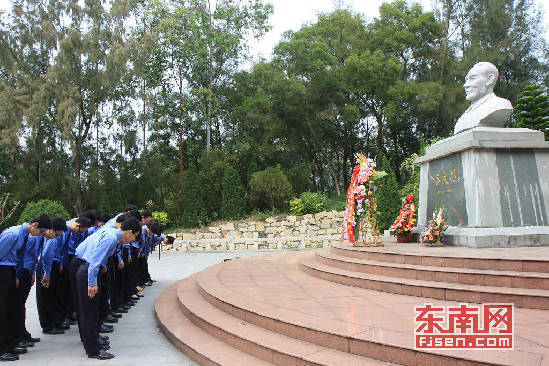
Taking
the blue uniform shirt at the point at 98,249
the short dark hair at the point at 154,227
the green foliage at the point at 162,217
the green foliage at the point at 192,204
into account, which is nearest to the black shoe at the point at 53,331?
the blue uniform shirt at the point at 98,249

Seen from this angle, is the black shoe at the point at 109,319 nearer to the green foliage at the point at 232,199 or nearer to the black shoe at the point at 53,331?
the black shoe at the point at 53,331

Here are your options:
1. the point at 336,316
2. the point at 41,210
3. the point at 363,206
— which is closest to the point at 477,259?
the point at 336,316

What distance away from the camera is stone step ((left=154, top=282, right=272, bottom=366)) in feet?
12.3

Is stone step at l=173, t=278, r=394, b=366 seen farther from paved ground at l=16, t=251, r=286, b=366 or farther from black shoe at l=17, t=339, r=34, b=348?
black shoe at l=17, t=339, r=34, b=348

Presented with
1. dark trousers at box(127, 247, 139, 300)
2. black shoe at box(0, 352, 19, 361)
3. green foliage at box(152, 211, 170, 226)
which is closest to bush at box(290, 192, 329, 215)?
green foliage at box(152, 211, 170, 226)

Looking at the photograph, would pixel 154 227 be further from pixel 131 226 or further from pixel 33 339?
pixel 131 226

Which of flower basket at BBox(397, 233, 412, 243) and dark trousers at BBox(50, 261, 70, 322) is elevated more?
flower basket at BBox(397, 233, 412, 243)

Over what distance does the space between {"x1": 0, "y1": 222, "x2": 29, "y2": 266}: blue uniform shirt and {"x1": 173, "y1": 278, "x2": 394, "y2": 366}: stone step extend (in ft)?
6.94

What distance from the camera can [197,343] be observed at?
4293 mm

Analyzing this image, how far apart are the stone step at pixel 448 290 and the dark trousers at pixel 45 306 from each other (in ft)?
12.7

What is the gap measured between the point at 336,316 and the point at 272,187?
1420 centimetres

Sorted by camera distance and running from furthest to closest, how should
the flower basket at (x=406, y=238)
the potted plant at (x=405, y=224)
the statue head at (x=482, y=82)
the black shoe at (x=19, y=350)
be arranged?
the flower basket at (x=406, y=238)
the potted plant at (x=405, y=224)
the statue head at (x=482, y=82)
the black shoe at (x=19, y=350)

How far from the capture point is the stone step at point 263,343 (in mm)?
3301

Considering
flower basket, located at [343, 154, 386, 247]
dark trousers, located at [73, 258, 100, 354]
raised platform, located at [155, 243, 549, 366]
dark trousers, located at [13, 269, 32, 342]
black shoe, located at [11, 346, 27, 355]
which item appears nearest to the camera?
raised platform, located at [155, 243, 549, 366]
